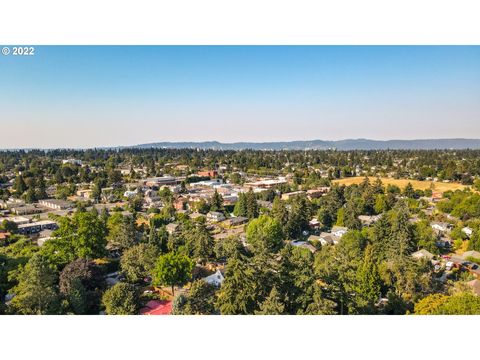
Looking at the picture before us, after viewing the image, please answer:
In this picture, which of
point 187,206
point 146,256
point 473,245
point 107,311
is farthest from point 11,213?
point 473,245

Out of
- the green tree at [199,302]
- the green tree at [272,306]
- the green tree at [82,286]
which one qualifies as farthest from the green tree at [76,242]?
the green tree at [272,306]

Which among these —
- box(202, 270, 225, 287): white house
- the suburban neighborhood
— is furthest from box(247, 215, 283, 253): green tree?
box(202, 270, 225, 287): white house

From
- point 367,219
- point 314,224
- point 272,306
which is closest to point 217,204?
point 314,224

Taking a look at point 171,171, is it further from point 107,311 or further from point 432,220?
point 107,311

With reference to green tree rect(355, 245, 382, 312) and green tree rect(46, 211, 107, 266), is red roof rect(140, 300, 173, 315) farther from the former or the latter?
green tree rect(355, 245, 382, 312)

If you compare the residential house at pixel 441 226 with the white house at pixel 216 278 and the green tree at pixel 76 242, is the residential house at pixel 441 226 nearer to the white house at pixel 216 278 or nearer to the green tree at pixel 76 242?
the white house at pixel 216 278

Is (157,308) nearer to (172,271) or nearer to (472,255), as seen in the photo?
(172,271)
